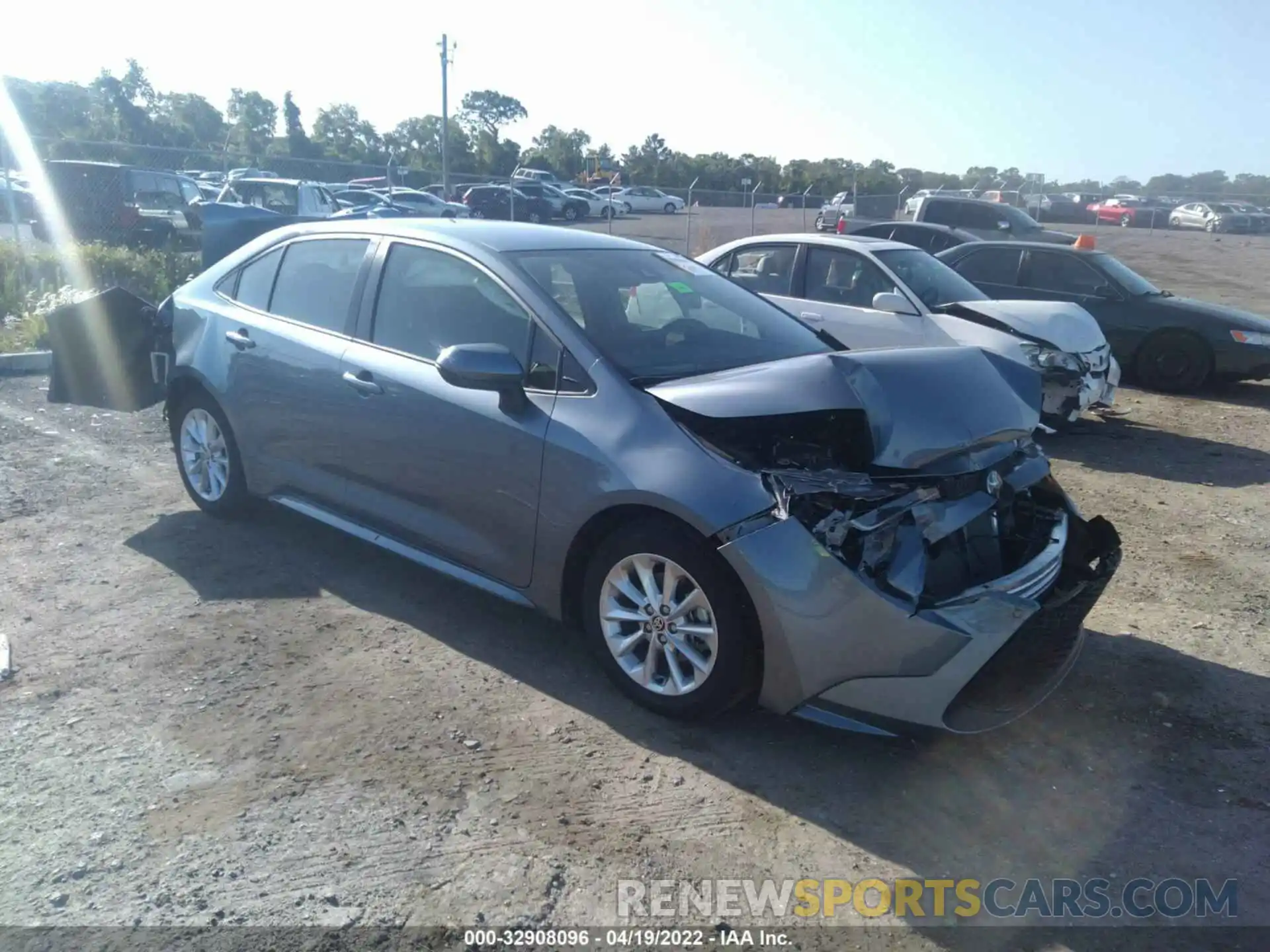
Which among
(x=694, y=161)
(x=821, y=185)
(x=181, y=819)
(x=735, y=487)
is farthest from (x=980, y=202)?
(x=694, y=161)

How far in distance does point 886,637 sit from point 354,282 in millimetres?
3080

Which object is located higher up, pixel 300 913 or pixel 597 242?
pixel 597 242

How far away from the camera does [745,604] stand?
342 centimetres

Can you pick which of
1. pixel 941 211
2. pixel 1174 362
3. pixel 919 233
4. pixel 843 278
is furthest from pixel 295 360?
pixel 941 211

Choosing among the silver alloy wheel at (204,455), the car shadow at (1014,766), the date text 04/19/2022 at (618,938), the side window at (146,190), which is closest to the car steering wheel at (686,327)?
the car shadow at (1014,766)

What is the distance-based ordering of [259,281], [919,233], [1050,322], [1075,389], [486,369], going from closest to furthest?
[486,369]
[259,281]
[1075,389]
[1050,322]
[919,233]

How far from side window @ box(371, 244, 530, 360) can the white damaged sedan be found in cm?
369

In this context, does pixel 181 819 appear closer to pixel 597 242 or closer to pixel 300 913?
pixel 300 913

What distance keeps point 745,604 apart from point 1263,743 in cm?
205

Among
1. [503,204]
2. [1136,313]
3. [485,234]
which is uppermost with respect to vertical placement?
[485,234]

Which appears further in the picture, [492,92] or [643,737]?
[492,92]

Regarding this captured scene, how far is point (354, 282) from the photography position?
4.90 metres

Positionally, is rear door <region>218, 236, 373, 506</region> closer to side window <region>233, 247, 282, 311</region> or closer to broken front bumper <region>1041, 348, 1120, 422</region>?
side window <region>233, 247, 282, 311</region>

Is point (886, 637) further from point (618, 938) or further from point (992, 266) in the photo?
point (992, 266)
